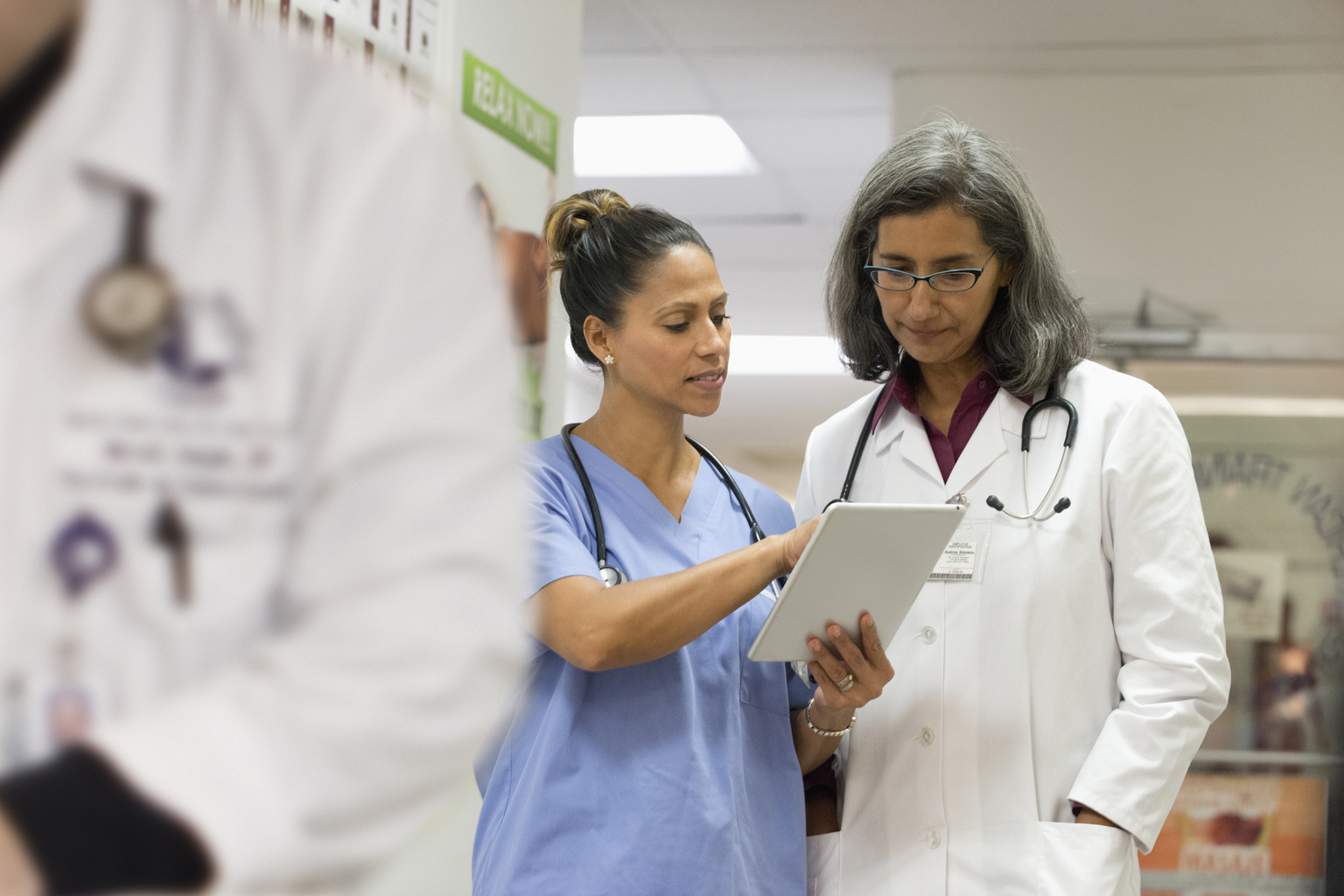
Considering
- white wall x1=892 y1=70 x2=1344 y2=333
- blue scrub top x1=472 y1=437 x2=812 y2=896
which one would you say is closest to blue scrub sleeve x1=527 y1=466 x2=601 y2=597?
blue scrub top x1=472 y1=437 x2=812 y2=896

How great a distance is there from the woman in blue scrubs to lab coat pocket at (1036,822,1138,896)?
261 millimetres

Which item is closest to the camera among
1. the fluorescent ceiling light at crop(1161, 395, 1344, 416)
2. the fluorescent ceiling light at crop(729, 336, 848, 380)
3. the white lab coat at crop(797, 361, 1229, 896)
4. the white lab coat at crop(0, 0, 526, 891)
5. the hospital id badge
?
the white lab coat at crop(0, 0, 526, 891)

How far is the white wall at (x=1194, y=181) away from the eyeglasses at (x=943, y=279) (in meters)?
2.02

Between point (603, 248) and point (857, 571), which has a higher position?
point (603, 248)

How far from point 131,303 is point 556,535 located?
87 centimetres

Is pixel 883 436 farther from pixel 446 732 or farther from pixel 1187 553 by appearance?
pixel 446 732

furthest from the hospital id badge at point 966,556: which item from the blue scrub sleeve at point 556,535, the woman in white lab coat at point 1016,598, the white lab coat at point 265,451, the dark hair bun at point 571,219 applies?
the white lab coat at point 265,451

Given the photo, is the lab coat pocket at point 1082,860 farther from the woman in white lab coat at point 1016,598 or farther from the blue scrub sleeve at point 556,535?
the blue scrub sleeve at point 556,535

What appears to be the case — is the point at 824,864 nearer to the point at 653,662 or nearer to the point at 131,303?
the point at 653,662

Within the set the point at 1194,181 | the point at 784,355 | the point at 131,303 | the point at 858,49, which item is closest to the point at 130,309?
the point at 131,303

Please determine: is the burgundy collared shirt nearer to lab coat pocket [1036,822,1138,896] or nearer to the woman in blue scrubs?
the woman in blue scrubs

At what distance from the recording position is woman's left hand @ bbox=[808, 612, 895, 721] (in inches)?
49.1

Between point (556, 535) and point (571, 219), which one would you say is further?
point (571, 219)

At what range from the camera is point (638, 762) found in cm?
130
